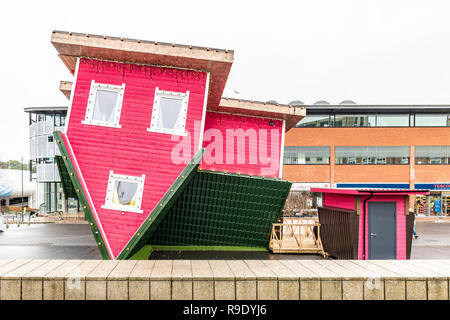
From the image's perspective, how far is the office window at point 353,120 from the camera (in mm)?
35812

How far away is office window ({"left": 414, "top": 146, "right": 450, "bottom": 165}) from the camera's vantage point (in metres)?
35.6

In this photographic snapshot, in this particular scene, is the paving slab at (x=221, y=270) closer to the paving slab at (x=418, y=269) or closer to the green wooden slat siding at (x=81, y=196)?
the paving slab at (x=418, y=269)

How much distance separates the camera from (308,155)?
36031 millimetres

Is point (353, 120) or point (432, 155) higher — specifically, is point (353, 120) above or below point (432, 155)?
Answer: above

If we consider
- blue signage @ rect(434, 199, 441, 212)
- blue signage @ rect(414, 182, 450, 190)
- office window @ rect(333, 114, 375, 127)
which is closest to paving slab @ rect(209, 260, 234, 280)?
office window @ rect(333, 114, 375, 127)

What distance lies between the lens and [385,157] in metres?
35.6

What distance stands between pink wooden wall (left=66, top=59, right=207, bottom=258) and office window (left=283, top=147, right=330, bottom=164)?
2651 cm

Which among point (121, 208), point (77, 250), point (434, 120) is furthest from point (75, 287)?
point (434, 120)

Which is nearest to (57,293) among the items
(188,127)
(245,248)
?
(188,127)

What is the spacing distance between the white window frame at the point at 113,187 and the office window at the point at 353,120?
30.8 m

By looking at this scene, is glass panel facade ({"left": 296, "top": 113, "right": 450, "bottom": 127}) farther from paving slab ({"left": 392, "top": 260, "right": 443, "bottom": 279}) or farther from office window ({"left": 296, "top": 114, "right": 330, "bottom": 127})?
paving slab ({"left": 392, "top": 260, "right": 443, "bottom": 279})

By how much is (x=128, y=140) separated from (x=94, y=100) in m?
1.91

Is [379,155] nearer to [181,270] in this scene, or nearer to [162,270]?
[181,270]
